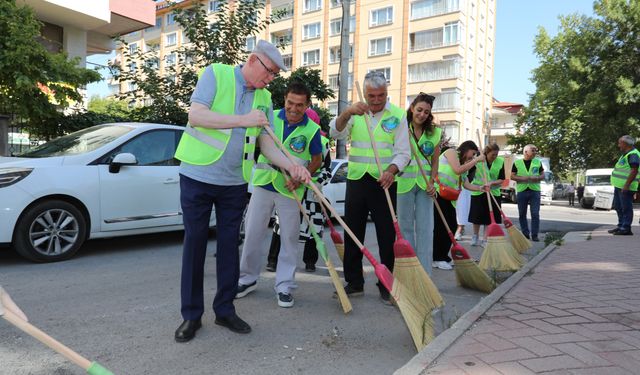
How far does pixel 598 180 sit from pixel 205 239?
1006 inches

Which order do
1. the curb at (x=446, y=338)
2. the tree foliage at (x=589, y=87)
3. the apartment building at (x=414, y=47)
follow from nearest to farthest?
the curb at (x=446, y=338), the tree foliage at (x=589, y=87), the apartment building at (x=414, y=47)

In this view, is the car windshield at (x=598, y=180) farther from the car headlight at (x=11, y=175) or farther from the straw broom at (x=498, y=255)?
the car headlight at (x=11, y=175)

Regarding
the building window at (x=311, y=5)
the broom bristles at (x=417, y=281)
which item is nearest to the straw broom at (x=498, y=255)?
the broom bristles at (x=417, y=281)

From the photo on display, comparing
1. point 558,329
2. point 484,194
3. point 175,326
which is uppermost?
point 484,194

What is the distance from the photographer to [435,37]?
3456 centimetres

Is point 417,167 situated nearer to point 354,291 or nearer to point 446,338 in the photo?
point 354,291

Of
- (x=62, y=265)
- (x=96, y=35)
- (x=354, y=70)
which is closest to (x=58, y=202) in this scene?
(x=62, y=265)

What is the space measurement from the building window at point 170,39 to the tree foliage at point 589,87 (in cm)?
3398

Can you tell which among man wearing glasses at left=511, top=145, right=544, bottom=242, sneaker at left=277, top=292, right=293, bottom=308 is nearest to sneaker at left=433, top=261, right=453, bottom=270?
sneaker at left=277, top=292, right=293, bottom=308

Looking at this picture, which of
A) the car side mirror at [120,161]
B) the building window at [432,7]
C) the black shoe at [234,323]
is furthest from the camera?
the building window at [432,7]

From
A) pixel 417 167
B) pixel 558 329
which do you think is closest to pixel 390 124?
pixel 417 167

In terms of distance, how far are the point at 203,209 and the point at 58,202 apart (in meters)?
2.83

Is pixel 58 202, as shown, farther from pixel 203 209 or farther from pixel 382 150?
pixel 382 150

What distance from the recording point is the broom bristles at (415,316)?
2.89 m
